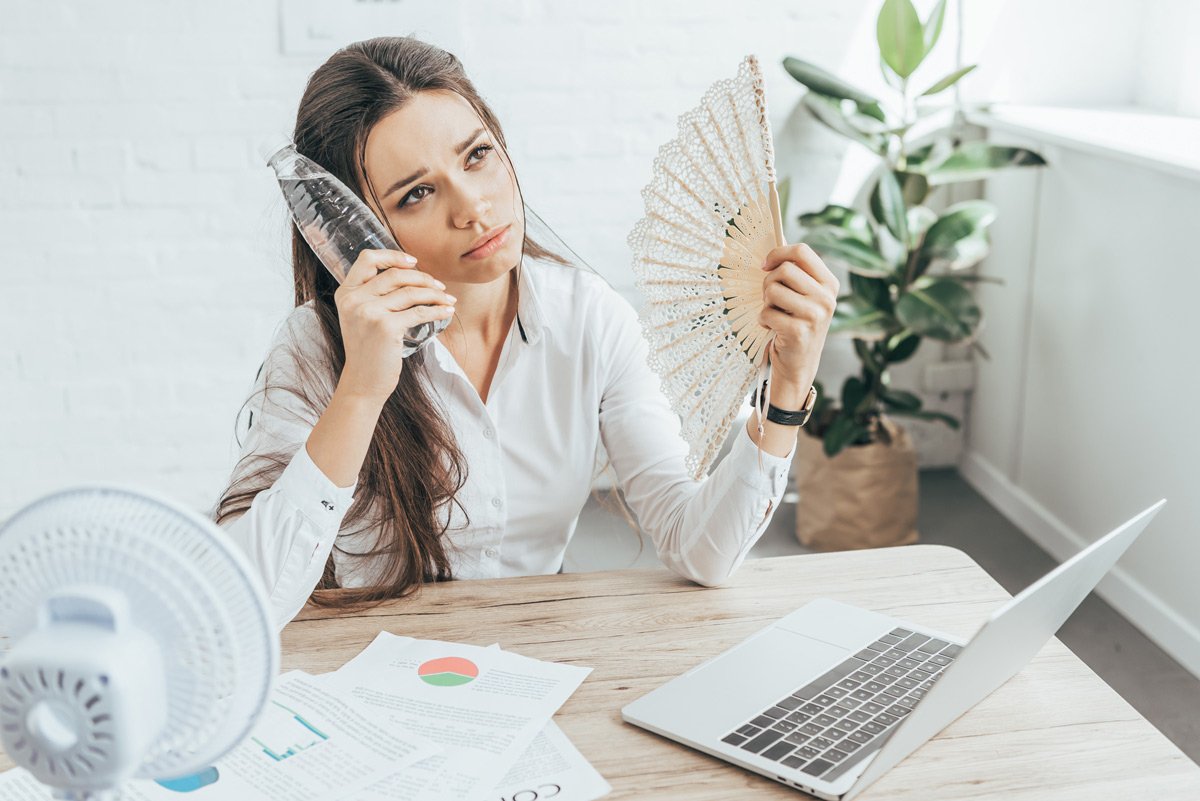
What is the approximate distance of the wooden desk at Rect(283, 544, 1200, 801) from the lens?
0.97 meters

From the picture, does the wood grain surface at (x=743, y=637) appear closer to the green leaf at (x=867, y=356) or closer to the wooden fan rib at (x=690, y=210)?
the wooden fan rib at (x=690, y=210)

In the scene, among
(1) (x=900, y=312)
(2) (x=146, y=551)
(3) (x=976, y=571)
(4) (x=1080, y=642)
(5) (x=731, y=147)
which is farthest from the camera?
(1) (x=900, y=312)

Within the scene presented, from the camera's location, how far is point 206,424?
3.37m

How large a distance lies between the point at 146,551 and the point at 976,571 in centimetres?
99

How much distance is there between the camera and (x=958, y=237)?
119 inches

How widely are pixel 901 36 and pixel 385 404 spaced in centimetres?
203

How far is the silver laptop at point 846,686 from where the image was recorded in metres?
0.93

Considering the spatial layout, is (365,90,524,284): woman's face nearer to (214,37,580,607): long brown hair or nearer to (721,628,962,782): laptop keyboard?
(214,37,580,607): long brown hair

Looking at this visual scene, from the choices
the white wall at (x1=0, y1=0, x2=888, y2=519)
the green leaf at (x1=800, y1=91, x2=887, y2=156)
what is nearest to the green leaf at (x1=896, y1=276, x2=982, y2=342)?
the green leaf at (x1=800, y1=91, x2=887, y2=156)

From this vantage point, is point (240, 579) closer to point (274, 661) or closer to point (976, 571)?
point (274, 661)

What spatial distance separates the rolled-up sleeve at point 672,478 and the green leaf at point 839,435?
148 cm

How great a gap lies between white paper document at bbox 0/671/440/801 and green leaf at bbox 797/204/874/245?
235cm

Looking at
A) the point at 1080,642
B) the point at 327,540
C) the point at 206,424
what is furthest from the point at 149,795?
the point at 206,424

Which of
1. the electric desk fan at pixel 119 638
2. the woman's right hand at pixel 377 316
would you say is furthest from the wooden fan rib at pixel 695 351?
the electric desk fan at pixel 119 638
